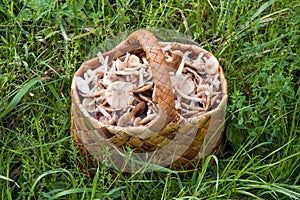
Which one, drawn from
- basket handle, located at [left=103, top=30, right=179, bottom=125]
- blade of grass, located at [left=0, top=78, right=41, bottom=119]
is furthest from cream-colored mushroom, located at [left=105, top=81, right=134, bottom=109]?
blade of grass, located at [left=0, top=78, right=41, bottom=119]

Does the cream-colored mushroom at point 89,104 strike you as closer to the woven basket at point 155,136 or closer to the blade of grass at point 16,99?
the woven basket at point 155,136

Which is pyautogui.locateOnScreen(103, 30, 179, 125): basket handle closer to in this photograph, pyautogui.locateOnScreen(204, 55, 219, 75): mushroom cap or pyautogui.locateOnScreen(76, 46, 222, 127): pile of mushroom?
pyautogui.locateOnScreen(76, 46, 222, 127): pile of mushroom

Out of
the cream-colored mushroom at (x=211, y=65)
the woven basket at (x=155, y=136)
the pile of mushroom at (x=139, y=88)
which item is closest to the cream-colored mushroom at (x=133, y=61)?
the pile of mushroom at (x=139, y=88)

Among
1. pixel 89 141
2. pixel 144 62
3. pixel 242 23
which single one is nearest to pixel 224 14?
pixel 242 23

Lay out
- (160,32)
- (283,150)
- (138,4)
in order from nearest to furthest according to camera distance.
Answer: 1. (283,150)
2. (160,32)
3. (138,4)

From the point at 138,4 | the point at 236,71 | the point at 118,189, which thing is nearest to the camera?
the point at 118,189

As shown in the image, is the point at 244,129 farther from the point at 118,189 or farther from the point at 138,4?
the point at 138,4
